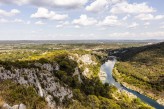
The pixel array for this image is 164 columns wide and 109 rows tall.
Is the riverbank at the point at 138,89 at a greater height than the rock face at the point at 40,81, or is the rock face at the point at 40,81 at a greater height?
the rock face at the point at 40,81

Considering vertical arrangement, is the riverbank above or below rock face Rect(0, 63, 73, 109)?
below

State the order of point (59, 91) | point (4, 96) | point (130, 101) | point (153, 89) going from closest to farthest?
point (4, 96) → point (59, 91) → point (130, 101) → point (153, 89)

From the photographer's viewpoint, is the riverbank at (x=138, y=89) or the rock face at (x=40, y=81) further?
the riverbank at (x=138, y=89)

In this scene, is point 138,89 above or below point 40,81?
below

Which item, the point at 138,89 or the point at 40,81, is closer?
the point at 40,81

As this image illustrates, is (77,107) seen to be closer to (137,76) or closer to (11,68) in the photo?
(11,68)

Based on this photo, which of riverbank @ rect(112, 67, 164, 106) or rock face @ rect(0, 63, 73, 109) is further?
riverbank @ rect(112, 67, 164, 106)

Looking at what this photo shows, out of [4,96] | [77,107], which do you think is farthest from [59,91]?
[4,96]

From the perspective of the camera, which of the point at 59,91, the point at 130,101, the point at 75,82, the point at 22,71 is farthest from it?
the point at 130,101

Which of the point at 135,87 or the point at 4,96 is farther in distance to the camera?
the point at 135,87

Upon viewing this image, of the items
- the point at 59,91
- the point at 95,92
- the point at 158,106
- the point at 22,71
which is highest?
the point at 22,71

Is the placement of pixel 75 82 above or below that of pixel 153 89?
above
